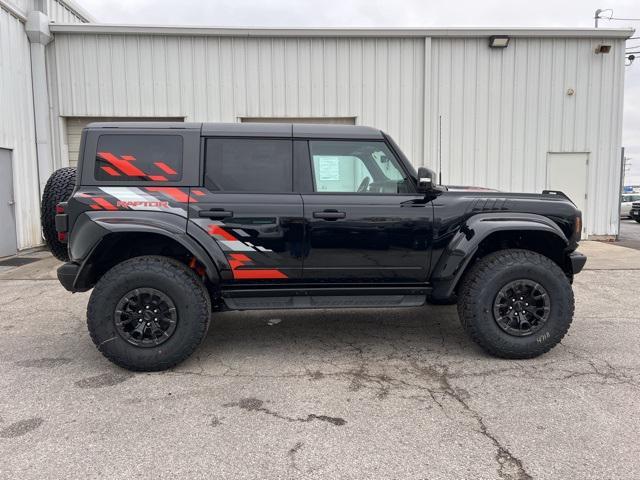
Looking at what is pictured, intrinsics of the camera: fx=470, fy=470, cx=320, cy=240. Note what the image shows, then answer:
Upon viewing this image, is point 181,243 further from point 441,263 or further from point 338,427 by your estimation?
point 441,263

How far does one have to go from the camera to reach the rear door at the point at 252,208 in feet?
12.0

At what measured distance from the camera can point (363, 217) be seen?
3.76 m

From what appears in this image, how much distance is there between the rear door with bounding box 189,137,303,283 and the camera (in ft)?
12.0

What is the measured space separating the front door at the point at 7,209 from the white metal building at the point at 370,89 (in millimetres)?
300

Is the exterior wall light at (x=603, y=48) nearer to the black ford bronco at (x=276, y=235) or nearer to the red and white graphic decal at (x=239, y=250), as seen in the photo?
the black ford bronco at (x=276, y=235)

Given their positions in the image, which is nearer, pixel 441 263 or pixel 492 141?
pixel 441 263

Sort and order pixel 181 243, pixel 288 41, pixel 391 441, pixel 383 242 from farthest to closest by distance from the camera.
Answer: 1. pixel 288 41
2. pixel 383 242
3. pixel 181 243
4. pixel 391 441

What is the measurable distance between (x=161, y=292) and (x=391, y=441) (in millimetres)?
1997

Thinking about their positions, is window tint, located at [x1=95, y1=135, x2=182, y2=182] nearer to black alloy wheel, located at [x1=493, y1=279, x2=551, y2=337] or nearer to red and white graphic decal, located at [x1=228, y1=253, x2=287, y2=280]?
red and white graphic decal, located at [x1=228, y1=253, x2=287, y2=280]

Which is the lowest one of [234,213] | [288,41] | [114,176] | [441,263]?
[441,263]

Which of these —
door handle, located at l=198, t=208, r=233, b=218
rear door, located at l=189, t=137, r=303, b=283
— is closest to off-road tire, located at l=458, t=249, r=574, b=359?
rear door, located at l=189, t=137, r=303, b=283

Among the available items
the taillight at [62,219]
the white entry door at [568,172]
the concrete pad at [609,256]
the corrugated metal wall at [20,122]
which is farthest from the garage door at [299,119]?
the taillight at [62,219]

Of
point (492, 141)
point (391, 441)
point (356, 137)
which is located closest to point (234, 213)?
point (356, 137)

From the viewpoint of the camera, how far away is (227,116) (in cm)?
1046
